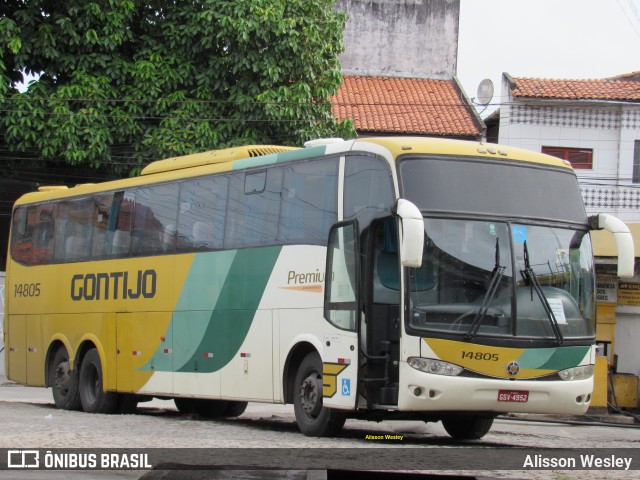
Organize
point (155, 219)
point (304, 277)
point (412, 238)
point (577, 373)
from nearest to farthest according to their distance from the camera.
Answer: point (412, 238) → point (577, 373) → point (304, 277) → point (155, 219)

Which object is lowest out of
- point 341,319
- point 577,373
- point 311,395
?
point 311,395

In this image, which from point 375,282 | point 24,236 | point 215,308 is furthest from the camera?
point 24,236

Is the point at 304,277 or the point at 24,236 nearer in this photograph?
the point at 304,277

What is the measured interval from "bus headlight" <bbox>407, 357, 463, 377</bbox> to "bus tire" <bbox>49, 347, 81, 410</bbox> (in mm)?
8443

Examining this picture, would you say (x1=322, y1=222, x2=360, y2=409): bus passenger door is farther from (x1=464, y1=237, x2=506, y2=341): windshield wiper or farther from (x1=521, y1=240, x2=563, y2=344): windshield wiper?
(x1=521, y1=240, x2=563, y2=344): windshield wiper

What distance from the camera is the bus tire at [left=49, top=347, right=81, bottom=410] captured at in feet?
60.5

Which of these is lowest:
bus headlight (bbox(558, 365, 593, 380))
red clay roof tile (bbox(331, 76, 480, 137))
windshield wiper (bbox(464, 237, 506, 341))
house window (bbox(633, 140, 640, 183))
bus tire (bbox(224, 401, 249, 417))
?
bus tire (bbox(224, 401, 249, 417))

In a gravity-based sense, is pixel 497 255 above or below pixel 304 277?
above

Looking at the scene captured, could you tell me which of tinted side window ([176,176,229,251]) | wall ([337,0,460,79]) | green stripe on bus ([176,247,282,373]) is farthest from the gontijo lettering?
wall ([337,0,460,79])

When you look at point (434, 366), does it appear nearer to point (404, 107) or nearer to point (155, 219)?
point (155, 219)

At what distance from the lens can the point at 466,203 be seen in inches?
478

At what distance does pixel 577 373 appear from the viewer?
40.7 feet

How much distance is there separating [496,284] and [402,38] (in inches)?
Answer: 1013

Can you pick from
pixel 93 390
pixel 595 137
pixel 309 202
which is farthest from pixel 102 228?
pixel 595 137
